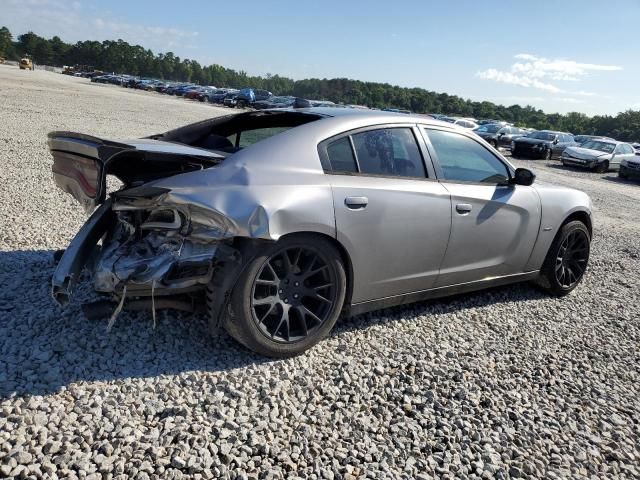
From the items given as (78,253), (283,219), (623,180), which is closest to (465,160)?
(283,219)

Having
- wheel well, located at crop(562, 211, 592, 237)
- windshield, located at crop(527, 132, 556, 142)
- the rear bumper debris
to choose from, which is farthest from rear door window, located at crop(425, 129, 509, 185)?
windshield, located at crop(527, 132, 556, 142)

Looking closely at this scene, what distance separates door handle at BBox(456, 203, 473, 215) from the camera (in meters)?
3.88

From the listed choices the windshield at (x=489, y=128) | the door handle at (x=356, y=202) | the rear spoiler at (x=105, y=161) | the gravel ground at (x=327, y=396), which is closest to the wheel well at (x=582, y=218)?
the gravel ground at (x=327, y=396)

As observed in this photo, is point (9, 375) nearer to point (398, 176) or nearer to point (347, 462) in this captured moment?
point (347, 462)

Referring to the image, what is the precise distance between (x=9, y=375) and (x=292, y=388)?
1537mm

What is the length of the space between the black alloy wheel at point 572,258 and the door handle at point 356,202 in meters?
2.47

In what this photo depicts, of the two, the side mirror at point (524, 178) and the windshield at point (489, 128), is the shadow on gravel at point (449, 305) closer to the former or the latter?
the side mirror at point (524, 178)

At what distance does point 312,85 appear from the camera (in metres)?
142

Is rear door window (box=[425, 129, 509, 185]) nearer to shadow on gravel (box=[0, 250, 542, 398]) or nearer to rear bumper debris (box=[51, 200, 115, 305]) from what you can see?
shadow on gravel (box=[0, 250, 542, 398])

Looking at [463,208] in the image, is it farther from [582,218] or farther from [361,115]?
[582,218]

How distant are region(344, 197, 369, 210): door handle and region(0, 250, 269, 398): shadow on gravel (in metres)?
1.13

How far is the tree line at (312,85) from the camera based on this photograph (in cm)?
8419

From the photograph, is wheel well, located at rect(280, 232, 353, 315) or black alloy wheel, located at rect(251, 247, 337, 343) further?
wheel well, located at rect(280, 232, 353, 315)

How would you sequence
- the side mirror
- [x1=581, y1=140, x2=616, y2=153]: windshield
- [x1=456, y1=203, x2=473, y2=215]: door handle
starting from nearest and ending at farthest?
[x1=456, y1=203, x2=473, y2=215]: door handle, the side mirror, [x1=581, y1=140, x2=616, y2=153]: windshield
